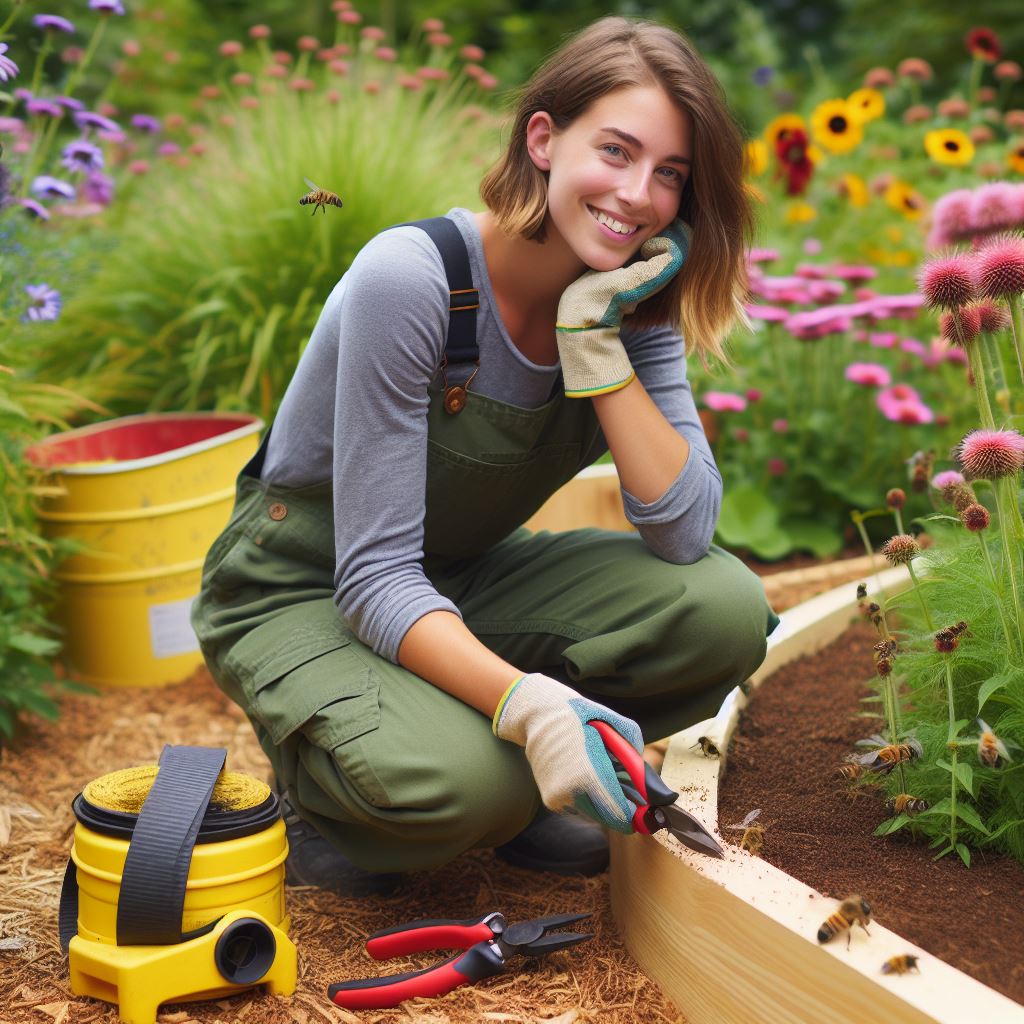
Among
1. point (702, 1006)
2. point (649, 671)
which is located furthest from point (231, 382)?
point (702, 1006)

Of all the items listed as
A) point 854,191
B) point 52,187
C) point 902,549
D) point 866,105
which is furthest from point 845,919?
point 866,105

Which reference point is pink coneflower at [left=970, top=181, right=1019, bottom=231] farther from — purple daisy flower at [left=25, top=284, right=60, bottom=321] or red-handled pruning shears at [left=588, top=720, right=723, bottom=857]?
purple daisy flower at [left=25, top=284, right=60, bottom=321]

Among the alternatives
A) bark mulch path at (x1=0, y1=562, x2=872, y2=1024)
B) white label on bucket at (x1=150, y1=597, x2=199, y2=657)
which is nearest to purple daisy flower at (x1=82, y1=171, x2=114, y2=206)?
white label on bucket at (x1=150, y1=597, x2=199, y2=657)

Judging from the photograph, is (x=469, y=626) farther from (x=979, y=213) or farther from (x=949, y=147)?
(x=949, y=147)

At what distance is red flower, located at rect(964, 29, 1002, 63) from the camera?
14.0ft

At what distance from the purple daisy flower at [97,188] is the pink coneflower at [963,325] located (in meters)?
2.64

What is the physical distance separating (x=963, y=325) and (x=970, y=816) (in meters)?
0.67

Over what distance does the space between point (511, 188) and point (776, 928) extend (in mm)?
1138

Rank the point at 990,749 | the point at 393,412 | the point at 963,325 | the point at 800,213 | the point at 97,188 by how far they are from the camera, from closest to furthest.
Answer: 1. the point at 990,749
2. the point at 963,325
3. the point at 393,412
4. the point at 97,188
5. the point at 800,213

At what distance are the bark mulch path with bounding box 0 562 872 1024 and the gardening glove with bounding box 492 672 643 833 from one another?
282 millimetres

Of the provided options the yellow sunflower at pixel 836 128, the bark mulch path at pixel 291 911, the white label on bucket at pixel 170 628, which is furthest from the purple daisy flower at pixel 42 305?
the yellow sunflower at pixel 836 128

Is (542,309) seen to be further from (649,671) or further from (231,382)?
(231,382)

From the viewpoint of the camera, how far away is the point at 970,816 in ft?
5.28

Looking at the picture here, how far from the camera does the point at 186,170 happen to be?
4234mm
